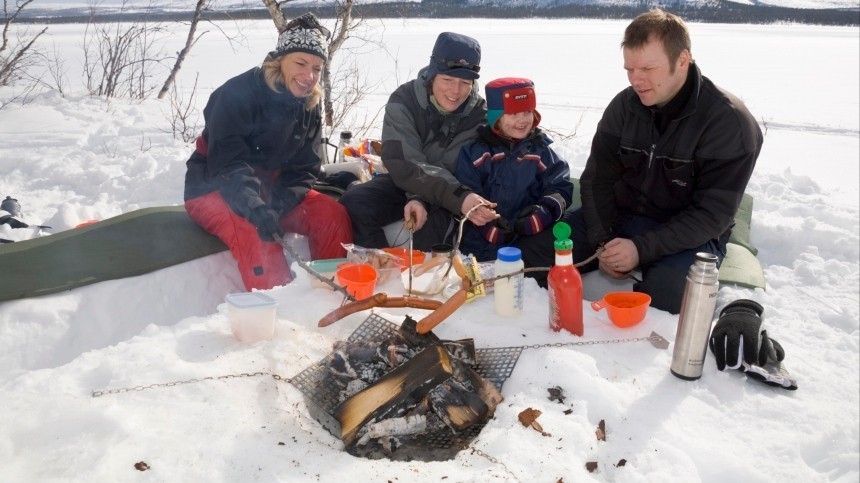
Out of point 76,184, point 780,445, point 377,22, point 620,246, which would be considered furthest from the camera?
point 377,22

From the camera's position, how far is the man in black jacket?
2.71m

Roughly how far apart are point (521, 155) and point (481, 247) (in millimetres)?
577

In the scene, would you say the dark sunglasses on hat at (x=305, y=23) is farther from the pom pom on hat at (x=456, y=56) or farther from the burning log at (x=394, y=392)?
the burning log at (x=394, y=392)

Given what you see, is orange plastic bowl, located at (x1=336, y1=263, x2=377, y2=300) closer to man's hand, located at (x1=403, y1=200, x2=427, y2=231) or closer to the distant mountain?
man's hand, located at (x1=403, y1=200, x2=427, y2=231)

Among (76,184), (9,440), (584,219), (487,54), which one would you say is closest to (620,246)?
(584,219)

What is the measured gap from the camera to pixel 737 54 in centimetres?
1883

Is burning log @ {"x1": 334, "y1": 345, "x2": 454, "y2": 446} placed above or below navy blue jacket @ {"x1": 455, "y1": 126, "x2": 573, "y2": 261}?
below

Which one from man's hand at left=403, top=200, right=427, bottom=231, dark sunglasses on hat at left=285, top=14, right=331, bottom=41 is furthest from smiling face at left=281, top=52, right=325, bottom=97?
man's hand at left=403, top=200, right=427, bottom=231

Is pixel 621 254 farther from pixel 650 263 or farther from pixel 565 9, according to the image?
pixel 565 9

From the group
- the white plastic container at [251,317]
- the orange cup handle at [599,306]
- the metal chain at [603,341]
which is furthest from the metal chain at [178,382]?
the orange cup handle at [599,306]

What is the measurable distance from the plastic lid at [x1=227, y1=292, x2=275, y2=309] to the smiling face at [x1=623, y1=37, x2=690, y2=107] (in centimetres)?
188

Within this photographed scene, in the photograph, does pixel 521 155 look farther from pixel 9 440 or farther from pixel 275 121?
A: pixel 9 440

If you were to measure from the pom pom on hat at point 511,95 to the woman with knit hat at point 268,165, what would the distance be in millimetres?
986

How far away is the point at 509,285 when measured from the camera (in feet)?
7.96
